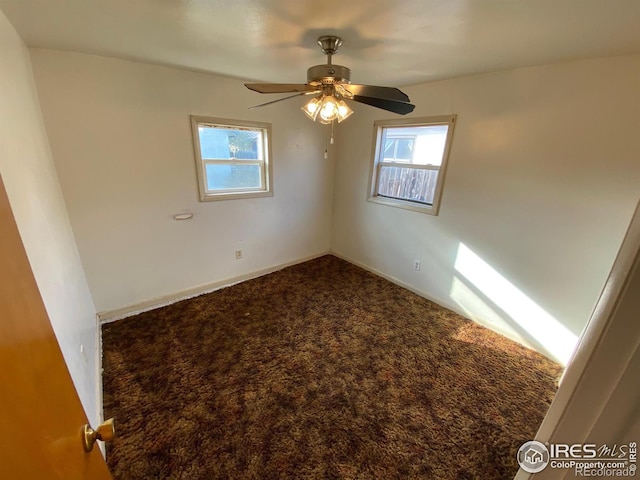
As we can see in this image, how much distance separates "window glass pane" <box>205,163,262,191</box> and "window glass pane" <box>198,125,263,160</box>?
105mm

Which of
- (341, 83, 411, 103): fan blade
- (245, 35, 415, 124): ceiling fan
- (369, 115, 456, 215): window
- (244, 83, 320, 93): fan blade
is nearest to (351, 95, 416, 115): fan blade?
(245, 35, 415, 124): ceiling fan

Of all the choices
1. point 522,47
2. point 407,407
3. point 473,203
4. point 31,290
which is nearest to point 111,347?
point 31,290

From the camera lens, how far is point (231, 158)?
2.88 meters

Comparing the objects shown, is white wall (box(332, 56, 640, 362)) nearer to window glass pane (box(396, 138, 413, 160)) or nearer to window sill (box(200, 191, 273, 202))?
window glass pane (box(396, 138, 413, 160))

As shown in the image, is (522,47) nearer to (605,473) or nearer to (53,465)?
(605,473)

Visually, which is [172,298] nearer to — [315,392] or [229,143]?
[229,143]

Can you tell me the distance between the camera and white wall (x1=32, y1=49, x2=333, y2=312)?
201cm

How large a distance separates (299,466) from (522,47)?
9.11 ft

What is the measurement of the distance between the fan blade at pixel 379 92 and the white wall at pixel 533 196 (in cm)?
132

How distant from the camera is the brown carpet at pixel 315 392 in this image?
4.69 ft

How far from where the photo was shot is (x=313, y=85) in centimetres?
150

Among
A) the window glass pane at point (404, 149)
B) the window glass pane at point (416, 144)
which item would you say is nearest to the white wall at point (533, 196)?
the window glass pane at point (416, 144)

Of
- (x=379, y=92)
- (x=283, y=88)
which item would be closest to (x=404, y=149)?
(x=379, y=92)

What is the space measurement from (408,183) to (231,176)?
206cm
